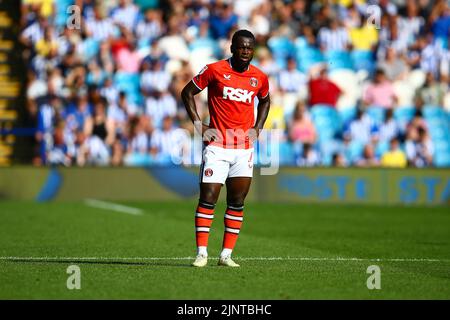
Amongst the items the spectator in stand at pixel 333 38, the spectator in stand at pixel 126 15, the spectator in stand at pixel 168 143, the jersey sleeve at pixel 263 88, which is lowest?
the spectator in stand at pixel 168 143

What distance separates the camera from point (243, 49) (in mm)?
11094

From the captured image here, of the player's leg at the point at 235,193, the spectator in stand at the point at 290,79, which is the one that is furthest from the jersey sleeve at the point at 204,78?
the spectator in stand at the point at 290,79

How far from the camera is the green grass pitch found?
952 centimetres

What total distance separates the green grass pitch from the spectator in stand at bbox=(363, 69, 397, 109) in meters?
3.58

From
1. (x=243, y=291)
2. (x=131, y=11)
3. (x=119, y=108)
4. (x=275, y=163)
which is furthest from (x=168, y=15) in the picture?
(x=243, y=291)

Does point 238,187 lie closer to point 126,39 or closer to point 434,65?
point 126,39

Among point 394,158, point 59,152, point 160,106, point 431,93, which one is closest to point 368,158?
point 394,158

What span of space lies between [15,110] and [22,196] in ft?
9.19

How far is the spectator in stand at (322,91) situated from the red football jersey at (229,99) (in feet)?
45.4

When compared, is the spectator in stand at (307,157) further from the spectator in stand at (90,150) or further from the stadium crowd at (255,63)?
the spectator in stand at (90,150)

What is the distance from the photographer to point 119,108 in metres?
24.5

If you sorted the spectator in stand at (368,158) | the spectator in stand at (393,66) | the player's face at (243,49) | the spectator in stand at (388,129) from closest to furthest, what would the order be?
the player's face at (243,49), the spectator in stand at (368,158), the spectator in stand at (388,129), the spectator in stand at (393,66)

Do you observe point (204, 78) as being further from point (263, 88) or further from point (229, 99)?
point (263, 88)

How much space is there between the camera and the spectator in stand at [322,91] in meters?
25.1
